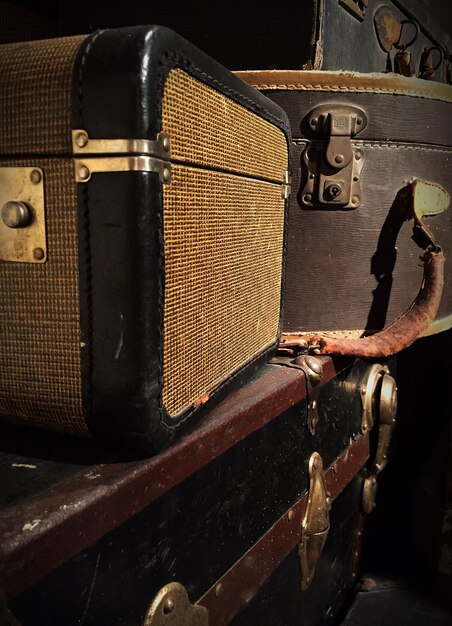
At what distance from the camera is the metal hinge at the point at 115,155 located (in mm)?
528

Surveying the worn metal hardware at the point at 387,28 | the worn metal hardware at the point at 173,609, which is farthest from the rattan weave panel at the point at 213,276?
the worn metal hardware at the point at 387,28

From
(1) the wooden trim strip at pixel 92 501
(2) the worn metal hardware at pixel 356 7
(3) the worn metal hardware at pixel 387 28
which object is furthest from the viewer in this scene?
(3) the worn metal hardware at pixel 387 28

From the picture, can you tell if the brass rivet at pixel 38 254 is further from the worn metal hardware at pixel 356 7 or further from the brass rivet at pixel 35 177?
the worn metal hardware at pixel 356 7

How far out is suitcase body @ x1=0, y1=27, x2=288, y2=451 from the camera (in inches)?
21.0

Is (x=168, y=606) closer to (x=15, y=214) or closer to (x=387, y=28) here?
(x=15, y=214)

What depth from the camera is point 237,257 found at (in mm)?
815

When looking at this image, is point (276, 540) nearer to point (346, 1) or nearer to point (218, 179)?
point (218, 179)

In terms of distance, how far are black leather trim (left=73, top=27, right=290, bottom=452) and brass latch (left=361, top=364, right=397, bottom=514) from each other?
0.86 meters

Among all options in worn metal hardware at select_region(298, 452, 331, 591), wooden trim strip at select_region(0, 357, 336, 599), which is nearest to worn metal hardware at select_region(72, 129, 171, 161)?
wooden trim strip at select_region(0, 357, 336, 599)

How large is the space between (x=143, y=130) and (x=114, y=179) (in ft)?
0.18

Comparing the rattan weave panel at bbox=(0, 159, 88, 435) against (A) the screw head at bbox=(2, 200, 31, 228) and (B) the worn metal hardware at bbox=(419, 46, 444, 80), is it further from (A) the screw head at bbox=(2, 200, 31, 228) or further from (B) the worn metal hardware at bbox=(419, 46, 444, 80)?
(B) the worn metal hardware at bbox=(419, 46, 444, 80)

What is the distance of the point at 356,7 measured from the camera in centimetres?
117

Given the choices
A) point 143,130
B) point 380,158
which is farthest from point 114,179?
point 380,158

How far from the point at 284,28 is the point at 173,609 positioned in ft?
3.50
